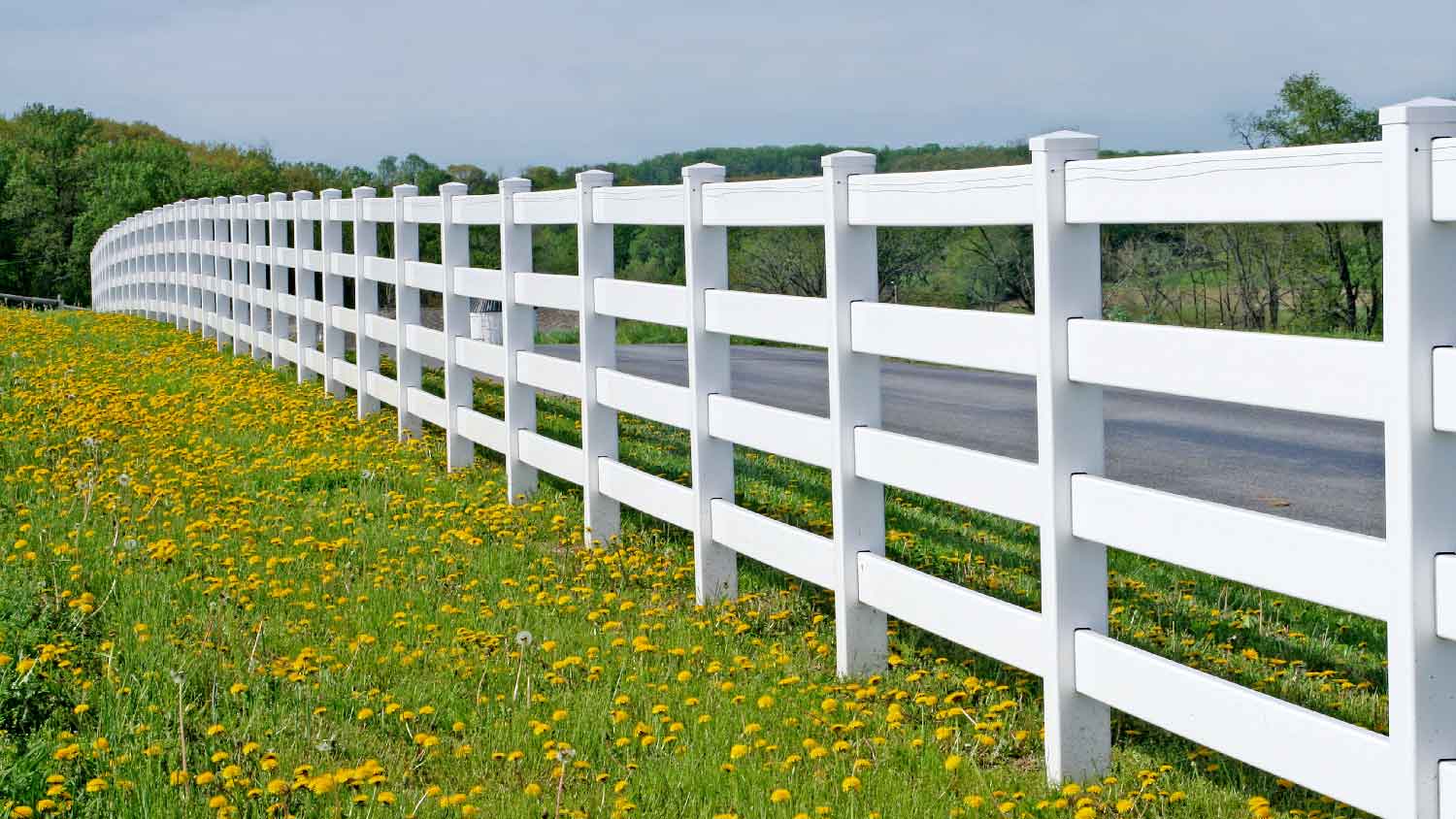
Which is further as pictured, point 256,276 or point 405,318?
point 256,276

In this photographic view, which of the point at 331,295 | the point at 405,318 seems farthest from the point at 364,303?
the point at 405,318

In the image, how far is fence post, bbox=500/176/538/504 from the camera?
1058 centimetres

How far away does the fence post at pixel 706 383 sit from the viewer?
25.8 feet

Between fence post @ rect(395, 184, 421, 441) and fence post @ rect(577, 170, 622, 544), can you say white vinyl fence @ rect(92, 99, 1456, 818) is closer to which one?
fence post @ rect(577, 170, 622, 544)

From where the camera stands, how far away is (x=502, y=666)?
6.48m

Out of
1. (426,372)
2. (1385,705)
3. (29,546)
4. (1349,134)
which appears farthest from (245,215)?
(1349,134)

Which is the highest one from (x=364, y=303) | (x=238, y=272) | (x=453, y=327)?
(x=238, y=272)

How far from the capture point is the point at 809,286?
49.8 meters

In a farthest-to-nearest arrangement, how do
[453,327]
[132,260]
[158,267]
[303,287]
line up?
[132,260], [158,267], [303,287], [453,327]

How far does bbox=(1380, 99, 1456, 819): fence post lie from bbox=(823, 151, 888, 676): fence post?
2726 mm

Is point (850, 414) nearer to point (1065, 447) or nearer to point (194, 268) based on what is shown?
point (1065, 447)

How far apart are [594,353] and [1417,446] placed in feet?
19.5

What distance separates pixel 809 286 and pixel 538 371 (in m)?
39.8

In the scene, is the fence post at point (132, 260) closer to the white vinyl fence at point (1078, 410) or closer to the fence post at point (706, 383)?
the white vinyl fence at point (1078, 410)
